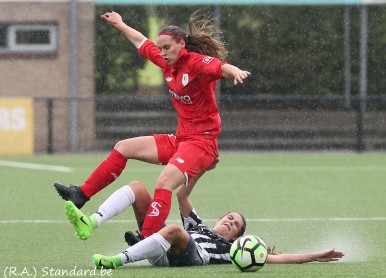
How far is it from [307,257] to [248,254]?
464 millimetres

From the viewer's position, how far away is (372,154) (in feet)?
77.0

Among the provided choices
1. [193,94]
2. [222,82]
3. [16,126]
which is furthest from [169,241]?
[222,82]

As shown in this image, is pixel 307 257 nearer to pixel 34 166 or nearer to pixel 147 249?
pixel 147 249

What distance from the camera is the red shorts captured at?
850 cm

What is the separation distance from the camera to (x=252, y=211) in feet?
42.8

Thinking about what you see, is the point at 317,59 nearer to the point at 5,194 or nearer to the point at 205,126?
the point at 5,194

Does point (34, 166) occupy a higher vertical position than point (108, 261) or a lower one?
lower

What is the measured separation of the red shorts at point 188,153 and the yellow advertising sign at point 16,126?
1430 centimetres

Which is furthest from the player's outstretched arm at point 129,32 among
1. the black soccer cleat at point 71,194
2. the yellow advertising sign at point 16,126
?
the yellow advertising sign at point 16,126

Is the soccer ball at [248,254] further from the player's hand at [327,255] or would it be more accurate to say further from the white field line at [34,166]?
the white field line at [34,166]

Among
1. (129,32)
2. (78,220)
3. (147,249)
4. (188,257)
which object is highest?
(129,32)

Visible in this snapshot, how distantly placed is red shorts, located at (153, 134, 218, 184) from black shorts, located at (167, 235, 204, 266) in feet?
1.88

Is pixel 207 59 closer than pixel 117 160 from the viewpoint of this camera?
Yes

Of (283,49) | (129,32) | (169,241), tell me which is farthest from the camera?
(283,49)
